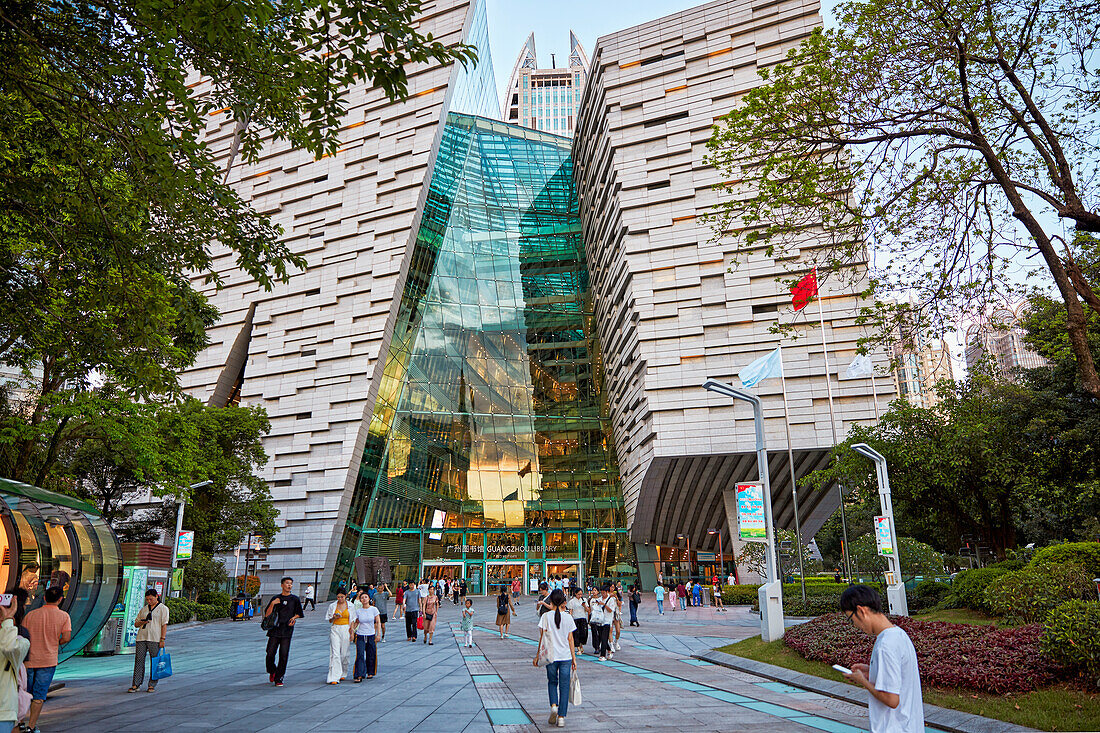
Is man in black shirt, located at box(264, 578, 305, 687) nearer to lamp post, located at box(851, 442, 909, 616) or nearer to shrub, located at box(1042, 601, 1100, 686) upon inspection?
shrub, located at box(1042, 601, 1100, 686)

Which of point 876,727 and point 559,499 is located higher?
point 559,499

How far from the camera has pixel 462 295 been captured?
53.3 m

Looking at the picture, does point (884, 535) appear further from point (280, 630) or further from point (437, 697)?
point (280, 630)

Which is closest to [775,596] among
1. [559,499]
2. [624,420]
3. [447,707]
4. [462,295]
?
[447,707]

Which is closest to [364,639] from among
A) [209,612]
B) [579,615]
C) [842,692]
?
[579,615]

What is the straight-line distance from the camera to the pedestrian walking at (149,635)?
481 inches

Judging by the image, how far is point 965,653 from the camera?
10.9 meters

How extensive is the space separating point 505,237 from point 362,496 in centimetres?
2329

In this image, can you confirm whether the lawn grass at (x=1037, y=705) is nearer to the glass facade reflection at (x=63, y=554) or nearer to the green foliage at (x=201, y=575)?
the glass facade reflection at (x=63, y=554)

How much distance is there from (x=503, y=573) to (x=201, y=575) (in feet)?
70.1

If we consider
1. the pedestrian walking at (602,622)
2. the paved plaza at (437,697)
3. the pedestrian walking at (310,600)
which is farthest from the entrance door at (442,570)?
the pedestrian walking at (602,622)

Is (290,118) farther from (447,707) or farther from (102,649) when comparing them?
(102,649)

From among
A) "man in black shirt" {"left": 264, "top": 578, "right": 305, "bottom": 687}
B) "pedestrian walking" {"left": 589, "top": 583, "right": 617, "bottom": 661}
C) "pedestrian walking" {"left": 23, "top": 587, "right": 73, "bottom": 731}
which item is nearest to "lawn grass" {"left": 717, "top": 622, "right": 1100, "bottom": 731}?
"pedestrian walking" {"left": 589, "top": 583, "right": 617, "bottom": 661}

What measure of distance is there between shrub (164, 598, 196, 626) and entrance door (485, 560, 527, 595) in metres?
21.9
